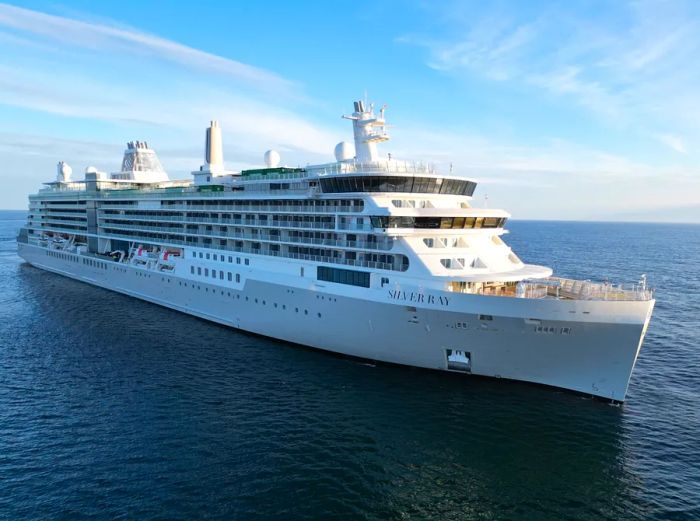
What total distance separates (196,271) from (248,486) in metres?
23.3

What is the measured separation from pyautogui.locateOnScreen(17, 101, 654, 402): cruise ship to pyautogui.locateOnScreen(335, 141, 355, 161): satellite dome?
0.08 m

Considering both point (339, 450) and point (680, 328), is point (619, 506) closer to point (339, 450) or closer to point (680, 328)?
point (339, 450)

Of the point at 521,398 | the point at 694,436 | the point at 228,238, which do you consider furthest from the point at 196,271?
the point at 694,436

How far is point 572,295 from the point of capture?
23719 millimetres

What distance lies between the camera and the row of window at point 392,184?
1018 inches

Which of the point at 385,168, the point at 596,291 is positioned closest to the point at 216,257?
the point at 385,168

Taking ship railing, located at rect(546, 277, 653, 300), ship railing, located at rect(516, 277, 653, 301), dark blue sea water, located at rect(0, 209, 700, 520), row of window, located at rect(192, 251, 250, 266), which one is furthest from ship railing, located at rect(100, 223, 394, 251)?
ship railing, located at rect(546, 277, 653, 300)

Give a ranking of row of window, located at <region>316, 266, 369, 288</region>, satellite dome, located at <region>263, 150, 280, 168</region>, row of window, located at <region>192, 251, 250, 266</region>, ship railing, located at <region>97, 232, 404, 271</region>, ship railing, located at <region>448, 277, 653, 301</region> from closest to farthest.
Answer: ship railing, located at <region>448, 277, 653, 301</region> < ship railing, located at <region>97, 232, 404, 271</region> < row of window, located at <region>316, 266, 369, 288</region> < row of window, located at <region>192, 251, 250, 266</region> < satellite dome, located at <region>263, 150, 280, 168</region>

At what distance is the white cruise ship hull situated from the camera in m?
20.7

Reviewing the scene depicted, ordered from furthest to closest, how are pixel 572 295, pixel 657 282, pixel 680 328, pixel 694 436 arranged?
pixel 657 282, pixel 680 328, pixel 572 295, pixel 694 436

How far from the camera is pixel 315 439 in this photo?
18.9m

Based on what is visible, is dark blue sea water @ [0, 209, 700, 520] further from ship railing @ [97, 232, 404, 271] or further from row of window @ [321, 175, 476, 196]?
row of window @ [321, 175, 476, 196]

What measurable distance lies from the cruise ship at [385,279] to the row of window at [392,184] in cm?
8

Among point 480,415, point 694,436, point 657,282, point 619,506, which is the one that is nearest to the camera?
point 619,506
